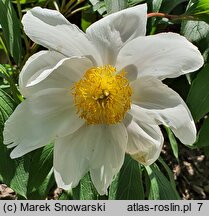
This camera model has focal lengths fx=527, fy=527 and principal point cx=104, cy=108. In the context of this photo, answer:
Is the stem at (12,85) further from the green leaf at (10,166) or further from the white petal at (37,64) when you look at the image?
the white petal at (37,64)

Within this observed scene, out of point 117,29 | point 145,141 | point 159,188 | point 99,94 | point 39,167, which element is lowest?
point 159,188

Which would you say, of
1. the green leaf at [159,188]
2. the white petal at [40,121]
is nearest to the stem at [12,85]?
the white petal at [40,121]

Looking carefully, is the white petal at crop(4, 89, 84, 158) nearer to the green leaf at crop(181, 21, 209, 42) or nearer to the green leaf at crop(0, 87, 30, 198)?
the green leaf at crop(0, 87, 30, 198)

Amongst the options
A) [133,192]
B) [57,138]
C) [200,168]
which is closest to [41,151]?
[57,138]

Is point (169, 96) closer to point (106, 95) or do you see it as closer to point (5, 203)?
point (106, 95)

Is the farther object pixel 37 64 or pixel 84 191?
pixel 84 191

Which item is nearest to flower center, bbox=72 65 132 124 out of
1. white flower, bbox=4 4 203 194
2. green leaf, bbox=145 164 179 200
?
white flower, bbox=4 4 203 194

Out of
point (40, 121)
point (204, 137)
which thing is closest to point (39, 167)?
point (40, 121)

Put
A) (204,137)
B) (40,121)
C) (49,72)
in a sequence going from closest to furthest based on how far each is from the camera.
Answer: (49,72) → (40,121) → (204,137)

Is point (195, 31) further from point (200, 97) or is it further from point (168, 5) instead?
point (200, 97)
